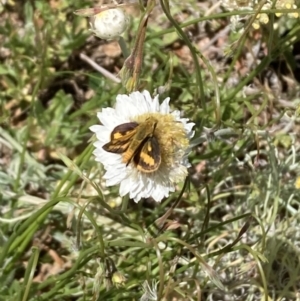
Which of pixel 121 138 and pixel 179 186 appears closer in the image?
pixel 121 138

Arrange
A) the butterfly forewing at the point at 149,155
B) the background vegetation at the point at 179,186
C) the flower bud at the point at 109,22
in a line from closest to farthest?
the butterfly forewing at the point at 149,155, the flower bud at the point at 109,22, the background vegetation at the point at 179,186

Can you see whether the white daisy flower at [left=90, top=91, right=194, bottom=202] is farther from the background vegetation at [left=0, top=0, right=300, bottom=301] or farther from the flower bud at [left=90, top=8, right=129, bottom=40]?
the background vegetation at [left=0, top=0, right=300, bottom=301]

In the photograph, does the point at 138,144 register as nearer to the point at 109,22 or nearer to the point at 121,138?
the point at 121,138

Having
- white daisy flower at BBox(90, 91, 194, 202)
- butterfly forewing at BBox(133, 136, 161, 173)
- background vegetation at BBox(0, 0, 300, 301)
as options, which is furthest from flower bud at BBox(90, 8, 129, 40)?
background vegetation at BBox(0, 0, 300, 301)

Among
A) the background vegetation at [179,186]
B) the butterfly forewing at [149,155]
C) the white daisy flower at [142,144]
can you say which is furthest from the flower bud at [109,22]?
the background vegetation at [179,186]

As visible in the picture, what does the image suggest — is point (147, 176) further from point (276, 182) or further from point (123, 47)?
point (276, 182)

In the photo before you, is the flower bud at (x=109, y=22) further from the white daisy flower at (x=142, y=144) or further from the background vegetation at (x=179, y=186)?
the background vegetation at (x=179, y=186)

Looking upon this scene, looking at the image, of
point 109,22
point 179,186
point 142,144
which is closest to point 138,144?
point 142,144
